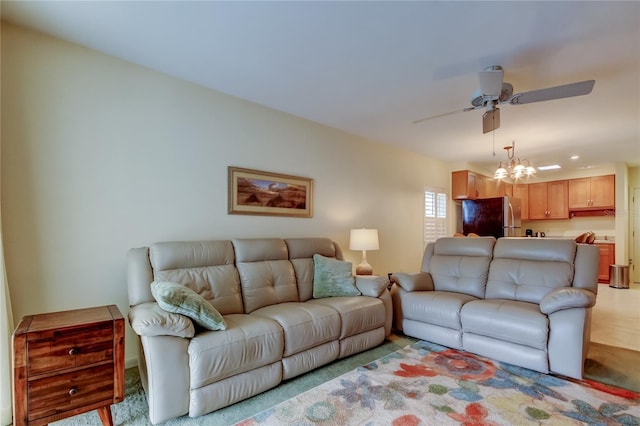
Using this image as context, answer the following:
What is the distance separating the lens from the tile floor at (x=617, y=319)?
331 cm

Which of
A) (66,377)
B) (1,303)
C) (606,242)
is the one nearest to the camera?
(66,377)

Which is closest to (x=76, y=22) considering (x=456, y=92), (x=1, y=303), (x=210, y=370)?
(x=1, y=303)

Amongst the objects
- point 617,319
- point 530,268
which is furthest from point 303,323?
point 617,319

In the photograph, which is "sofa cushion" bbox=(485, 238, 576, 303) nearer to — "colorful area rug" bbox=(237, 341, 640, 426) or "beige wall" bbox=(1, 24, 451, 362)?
"colorful area rug" bbox=(237, 341, 640, 426)

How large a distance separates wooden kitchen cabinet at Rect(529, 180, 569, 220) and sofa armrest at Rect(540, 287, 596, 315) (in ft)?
20.1

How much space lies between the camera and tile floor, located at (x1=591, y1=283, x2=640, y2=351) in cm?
331

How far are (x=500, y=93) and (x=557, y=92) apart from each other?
39 centimetres

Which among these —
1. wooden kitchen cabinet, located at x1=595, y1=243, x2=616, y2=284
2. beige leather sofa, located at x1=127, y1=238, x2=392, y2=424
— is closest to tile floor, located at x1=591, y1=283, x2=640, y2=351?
wooden kitchen cabinet, located at x1=595, y1=243, x2=616, y2=284

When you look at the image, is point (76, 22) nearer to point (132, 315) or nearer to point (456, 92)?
point (132, 315)

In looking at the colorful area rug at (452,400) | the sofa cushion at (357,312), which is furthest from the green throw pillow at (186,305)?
the sofa cushion at (357,312)

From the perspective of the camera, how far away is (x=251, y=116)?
3.45 metres

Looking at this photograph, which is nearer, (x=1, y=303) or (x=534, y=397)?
(x=1, y=303)

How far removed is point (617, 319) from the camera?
4.07m

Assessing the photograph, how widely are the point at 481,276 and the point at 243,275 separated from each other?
2.45 m
